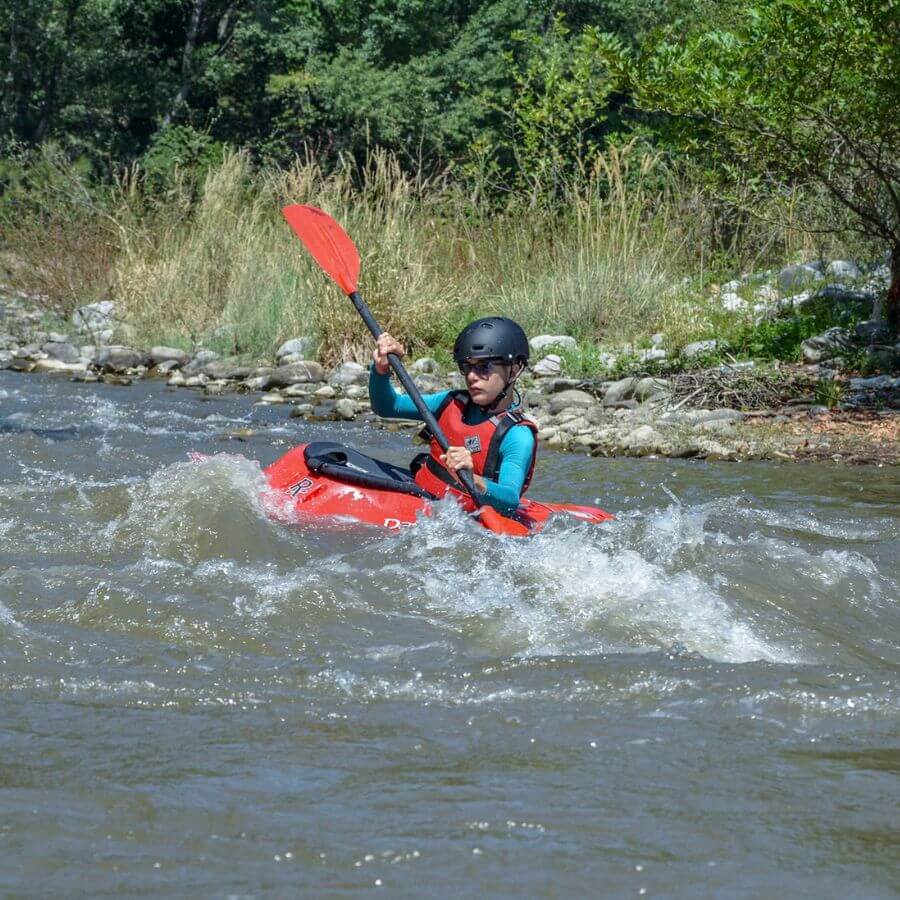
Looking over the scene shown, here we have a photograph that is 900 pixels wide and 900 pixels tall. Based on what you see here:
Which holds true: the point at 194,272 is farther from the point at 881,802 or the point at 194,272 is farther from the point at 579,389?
the point at 881,802

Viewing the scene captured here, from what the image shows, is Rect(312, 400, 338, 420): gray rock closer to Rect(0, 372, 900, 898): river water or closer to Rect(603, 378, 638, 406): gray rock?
Rect(603, 378, 638, 406): gray rock

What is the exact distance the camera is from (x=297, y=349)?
11.7m

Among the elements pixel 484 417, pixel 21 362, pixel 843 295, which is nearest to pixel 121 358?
pixel 21 362

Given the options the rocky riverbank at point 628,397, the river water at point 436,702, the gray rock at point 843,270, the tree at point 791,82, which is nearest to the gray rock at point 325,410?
the rocky riverbank at point 628,397

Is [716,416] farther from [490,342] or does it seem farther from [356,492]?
[356,492]

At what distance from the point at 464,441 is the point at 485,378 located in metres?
0.28

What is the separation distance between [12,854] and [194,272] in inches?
416

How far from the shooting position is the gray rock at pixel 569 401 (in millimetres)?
9438

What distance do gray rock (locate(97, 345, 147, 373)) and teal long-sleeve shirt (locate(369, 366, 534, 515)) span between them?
6694mm

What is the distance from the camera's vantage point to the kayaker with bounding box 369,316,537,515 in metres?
5.24

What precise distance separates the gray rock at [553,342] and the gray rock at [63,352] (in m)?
4.21

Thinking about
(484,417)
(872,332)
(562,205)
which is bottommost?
(872,332)

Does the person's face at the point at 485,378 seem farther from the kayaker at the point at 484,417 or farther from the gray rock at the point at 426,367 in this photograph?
the gray rock at the point at 426,367

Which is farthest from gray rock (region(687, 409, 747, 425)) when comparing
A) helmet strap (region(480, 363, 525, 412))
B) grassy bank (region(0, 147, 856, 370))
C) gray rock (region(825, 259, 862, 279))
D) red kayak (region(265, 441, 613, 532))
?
helmet strap (region(480, 363, 525, 412))
